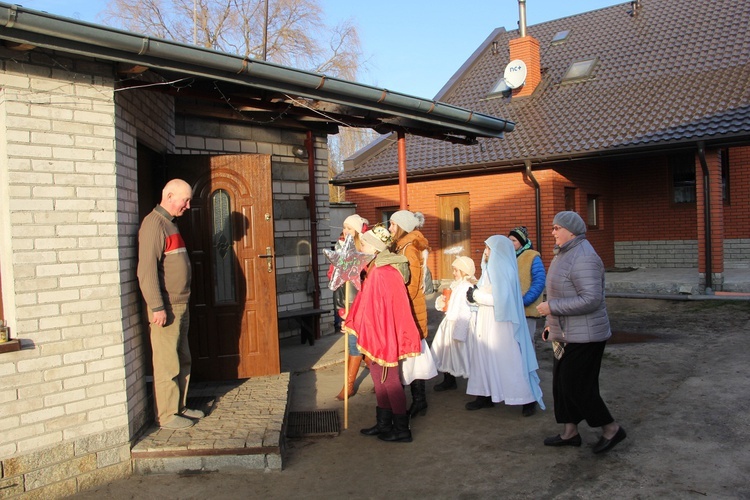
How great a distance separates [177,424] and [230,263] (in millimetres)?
1802

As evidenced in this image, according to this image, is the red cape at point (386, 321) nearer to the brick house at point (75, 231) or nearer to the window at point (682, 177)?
the brick house at point (75, 231)

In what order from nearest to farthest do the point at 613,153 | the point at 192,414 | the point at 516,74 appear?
the point at 192,414
the point at 613,153
the point at 516,74

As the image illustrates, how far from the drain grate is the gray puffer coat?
2.13 m

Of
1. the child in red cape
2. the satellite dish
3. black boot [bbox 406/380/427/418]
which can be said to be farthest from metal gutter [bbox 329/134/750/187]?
the child in red cape

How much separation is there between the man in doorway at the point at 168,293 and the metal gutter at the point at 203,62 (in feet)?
3.11

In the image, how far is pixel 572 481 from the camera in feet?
14.1

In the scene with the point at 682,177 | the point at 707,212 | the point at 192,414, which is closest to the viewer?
the point at 192,414

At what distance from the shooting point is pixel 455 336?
20.3 ft

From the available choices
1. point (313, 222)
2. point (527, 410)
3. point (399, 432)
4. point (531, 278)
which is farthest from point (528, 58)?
point (399, 432)

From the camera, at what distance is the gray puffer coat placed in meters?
4.55

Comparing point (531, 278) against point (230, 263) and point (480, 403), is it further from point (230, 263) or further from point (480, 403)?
point (230, 263)

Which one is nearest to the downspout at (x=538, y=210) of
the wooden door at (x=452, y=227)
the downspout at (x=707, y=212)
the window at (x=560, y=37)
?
the wooden door at (x=452, y=227)

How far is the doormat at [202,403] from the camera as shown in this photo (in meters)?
5.25

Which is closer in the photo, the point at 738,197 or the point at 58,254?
the point at 58,254
